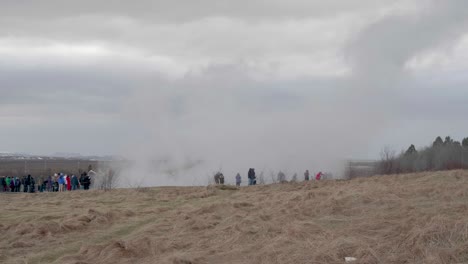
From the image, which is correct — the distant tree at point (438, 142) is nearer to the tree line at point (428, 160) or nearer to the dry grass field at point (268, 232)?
the tree line at point (428, 160)

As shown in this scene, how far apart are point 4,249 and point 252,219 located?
591cm

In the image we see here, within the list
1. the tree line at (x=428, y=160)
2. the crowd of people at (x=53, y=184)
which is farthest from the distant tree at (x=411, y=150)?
the crowd of people at (x=53, y=184)

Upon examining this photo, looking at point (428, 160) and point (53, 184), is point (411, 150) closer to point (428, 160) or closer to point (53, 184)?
point (428, 160)

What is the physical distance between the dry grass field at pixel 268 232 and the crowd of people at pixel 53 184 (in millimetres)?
15898

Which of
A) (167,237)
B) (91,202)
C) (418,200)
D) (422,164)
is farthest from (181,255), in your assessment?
(422,164)

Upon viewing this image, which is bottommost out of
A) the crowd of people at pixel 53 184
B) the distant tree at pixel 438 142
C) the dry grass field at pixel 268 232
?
the dry grass field at pixel 268 232

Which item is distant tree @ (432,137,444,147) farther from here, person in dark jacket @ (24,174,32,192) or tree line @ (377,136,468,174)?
person in dark jacket @ (24,174,32,192)

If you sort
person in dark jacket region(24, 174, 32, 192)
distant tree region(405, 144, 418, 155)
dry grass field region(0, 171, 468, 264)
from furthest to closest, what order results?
distant tree region(405, 144, 418, 155) < person in dark jacket region(24, 174, 32, 192) < dry grass field region(0, 171, 468, 264)

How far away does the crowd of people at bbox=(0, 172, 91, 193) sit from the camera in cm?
3472

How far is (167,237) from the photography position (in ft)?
41.6

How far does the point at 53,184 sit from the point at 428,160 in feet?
94.5

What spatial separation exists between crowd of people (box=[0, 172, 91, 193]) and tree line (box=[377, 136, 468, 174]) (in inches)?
930

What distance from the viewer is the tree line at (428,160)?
43.2m

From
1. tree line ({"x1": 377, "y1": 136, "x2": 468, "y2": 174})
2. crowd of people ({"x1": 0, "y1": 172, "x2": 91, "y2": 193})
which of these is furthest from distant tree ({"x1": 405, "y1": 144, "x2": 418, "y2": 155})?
crowd of people ({"x1": 0, "y1": 172, "x2": 91, "y2": 193})
